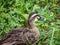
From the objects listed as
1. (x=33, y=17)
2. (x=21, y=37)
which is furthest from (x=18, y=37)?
(x=33, y=17)

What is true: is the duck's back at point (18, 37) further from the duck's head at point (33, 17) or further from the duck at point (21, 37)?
the duck's head at point (33, 17)

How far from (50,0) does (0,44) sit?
8.57 feet

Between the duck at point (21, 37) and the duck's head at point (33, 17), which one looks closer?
the duck at point (21, 37)

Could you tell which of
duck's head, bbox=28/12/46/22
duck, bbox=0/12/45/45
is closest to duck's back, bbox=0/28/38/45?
duck, bbox=0/12/45/45

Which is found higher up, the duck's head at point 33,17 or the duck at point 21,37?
the duck's head at point 33,17

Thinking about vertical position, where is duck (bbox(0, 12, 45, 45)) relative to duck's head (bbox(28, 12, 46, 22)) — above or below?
below

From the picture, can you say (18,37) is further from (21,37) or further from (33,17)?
(33,17)

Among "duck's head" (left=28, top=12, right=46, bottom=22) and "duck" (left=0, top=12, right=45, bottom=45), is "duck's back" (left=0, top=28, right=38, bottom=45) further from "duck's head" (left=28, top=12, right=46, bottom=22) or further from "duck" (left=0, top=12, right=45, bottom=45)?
"duck's head" (left=28, top=12, right=46, bottom=22)

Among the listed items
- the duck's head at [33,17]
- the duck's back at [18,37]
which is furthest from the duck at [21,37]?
the duck's head at [33,17]

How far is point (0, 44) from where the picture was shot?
5.70 m

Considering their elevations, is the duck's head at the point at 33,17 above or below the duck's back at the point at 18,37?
above

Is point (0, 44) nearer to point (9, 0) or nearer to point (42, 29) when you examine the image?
point (42, 29)

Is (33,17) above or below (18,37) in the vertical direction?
above

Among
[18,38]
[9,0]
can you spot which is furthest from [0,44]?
[9,0]
